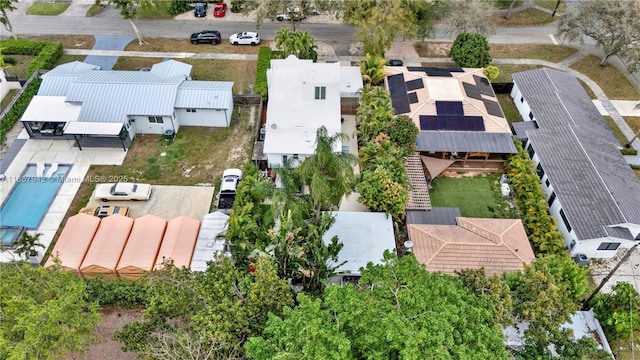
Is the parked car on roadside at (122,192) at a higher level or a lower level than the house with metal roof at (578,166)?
lower

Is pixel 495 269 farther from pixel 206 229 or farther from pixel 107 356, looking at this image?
pixel 107 356

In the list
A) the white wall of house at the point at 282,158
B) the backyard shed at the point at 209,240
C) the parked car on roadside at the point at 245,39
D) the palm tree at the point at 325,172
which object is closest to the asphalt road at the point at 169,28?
the parked car on roadside at the point at 245,39

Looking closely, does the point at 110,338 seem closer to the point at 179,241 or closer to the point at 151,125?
the point at 179,241

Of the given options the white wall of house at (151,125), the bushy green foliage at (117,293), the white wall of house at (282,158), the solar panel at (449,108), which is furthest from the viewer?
the white wall of house at (151,125)

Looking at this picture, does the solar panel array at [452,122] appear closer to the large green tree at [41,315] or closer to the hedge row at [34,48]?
the large green tree at [41,315]

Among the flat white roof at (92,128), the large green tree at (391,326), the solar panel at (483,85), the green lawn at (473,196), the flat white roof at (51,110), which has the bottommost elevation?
the green lawn at (473,196)

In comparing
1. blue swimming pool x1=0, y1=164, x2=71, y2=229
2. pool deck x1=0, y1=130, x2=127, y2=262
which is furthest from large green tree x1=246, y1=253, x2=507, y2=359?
blue swimming pool x1=0, y1=164, x2=71, y2=229

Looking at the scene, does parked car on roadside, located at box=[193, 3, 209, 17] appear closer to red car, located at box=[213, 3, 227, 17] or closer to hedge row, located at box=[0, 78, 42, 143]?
red car, located at box=[213, 3, 227, 17]
